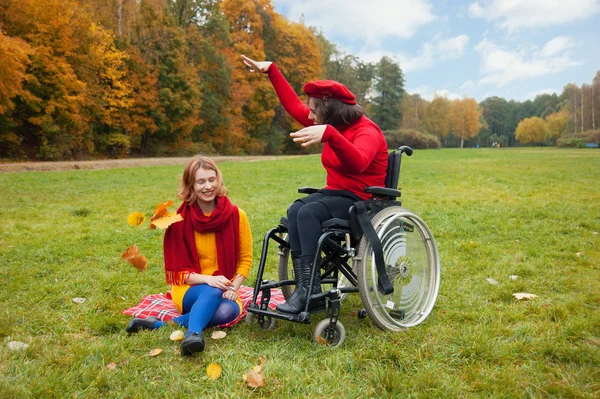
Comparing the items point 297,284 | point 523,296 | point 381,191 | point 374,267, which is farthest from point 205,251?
point 523,296

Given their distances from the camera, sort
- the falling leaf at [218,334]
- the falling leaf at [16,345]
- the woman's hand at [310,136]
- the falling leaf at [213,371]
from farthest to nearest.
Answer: the falling leaf at [218,334] < the falling leaf at [16,345] < the woman's hand at [310,136] < the falling leaf at [213,371]

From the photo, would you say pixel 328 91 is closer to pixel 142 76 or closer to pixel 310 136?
pixel 310 136

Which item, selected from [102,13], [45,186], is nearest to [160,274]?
[45,186]

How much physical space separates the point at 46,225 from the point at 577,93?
234ft

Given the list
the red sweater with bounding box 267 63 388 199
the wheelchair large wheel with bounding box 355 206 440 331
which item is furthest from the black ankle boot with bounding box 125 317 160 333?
the red sweater with bounding box 267 63 388 199

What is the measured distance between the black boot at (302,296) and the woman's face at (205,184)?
2.73ft

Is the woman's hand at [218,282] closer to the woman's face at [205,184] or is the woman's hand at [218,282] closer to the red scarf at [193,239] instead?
the red scarf at [193,239]

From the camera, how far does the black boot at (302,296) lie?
2.82 metres

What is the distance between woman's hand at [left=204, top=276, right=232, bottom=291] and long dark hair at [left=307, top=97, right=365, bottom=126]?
124cm

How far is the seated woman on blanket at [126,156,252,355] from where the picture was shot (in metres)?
3.12

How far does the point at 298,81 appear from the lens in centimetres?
3931

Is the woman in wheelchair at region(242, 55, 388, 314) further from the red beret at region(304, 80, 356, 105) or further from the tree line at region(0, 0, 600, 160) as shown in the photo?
the tree line at region(0, 0, 600, 160)

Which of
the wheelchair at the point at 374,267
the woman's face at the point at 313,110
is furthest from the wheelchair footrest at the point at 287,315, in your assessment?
the woman's face at the point at 313,110

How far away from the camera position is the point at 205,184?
3180 mm
